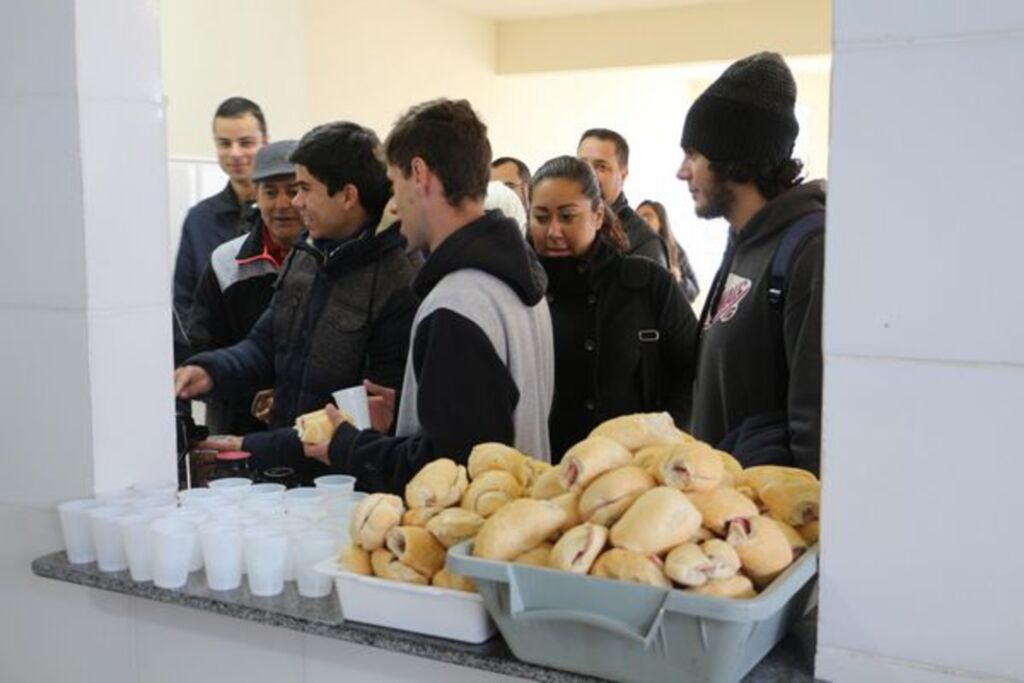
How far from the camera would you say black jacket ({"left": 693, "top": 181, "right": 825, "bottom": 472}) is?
1.56 meters

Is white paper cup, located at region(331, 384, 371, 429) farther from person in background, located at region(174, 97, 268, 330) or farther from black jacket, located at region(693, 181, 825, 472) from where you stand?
person in background, located at region(174, 97, 268, 330)

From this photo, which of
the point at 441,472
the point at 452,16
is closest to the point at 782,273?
the point at 441,472

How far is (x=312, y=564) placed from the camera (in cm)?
125

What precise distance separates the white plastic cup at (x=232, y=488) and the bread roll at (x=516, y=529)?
0.51 m

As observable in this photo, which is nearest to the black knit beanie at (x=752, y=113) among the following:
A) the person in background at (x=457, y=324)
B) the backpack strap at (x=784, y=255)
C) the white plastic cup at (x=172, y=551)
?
the backpack strap at (x=784, y=255)

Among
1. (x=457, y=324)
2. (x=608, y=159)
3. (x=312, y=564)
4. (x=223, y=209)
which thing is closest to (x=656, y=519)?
(x=312, y=564)

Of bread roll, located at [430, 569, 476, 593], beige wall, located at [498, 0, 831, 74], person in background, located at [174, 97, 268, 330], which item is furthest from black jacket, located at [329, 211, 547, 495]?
beige wall, located at [498, 0, 831, 74]

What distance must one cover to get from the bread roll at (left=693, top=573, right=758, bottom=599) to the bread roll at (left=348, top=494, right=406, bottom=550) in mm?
348

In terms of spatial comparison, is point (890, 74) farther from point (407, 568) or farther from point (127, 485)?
point (127, 485)

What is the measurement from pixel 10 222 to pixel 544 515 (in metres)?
0.90

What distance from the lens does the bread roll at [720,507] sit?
40.4 inches

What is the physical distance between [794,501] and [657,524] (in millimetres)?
203

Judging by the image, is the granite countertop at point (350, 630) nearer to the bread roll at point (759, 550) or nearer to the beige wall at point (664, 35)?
the bread roll at point (759, 550)

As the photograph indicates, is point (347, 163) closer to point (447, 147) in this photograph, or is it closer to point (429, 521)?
point (447, 147)
